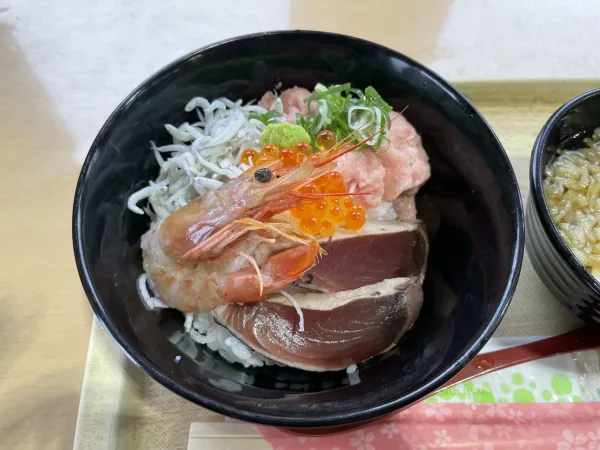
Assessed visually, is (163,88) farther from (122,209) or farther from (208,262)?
(208,262)

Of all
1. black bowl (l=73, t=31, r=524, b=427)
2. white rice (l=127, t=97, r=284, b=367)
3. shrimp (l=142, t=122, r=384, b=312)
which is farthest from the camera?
white rice (l=127, t=97, r=284, b=367)

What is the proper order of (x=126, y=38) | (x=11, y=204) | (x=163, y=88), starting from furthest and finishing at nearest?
(x=126, y=38) → (x=11, y=204) → (x=163, y=88)

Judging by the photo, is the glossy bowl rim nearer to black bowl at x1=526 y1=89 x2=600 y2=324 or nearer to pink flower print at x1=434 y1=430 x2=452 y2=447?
black bowl at x1=526 y1=89 x2=600 y2=324

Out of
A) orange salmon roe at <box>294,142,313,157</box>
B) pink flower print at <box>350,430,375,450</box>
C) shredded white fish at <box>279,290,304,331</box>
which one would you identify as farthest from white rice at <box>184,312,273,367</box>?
orange salmon roe at <box>294,142,313,157</box>

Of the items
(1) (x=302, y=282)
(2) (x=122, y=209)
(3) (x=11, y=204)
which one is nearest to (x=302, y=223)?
(1) (x=302, y=282)

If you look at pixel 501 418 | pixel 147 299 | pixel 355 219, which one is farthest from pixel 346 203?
pixel 501 418
